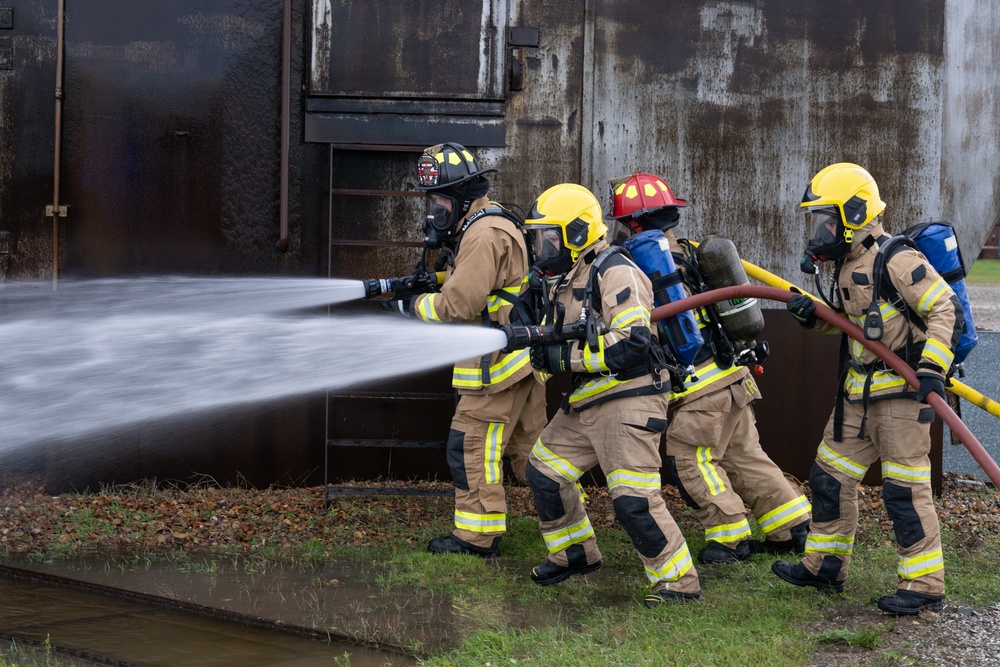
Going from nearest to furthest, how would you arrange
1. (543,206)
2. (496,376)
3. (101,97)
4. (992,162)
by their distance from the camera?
(543,206) → (496,376) → (101,97) → (992,162)

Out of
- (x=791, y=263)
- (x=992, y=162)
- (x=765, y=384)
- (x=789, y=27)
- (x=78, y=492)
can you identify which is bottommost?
(x=78, y=492)

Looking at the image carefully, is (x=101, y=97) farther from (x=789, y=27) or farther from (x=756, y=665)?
(x=756, y=665)

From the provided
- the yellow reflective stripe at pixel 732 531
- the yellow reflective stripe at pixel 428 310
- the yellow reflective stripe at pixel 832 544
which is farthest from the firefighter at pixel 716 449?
the yellow reflective stripe at pixel 428 310

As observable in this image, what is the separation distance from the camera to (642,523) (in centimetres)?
502

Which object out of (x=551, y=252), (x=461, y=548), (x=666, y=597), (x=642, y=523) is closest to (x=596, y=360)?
(x=551, y=252)

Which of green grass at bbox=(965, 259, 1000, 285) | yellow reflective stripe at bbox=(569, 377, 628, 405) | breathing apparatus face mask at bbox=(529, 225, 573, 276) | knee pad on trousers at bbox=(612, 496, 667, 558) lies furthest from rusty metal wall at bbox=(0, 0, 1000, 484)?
green grass at bbox=(965, 259, 1000, 285)

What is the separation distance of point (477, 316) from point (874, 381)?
220 cm

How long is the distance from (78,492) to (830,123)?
564 centimetres

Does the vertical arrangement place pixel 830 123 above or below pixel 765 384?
above

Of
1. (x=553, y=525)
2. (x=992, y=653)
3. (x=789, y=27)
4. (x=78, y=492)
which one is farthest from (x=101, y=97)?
(x=992, y=653)

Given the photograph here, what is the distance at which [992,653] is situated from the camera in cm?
445

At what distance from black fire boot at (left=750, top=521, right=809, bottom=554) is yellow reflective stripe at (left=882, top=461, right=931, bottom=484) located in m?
1.15

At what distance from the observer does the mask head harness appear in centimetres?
607

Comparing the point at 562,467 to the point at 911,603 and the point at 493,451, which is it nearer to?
the point at 493,451
